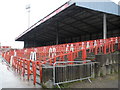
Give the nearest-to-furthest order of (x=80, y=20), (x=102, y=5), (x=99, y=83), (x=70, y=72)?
(x=70, y=72), (x=99, y=83), (x=102, y=5), (x=80, y=20)

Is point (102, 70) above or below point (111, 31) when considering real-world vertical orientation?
below

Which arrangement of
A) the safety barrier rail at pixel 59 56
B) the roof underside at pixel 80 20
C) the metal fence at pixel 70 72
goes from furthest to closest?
1. the roof underside at pixel 80 20
2. the safety barrier rail at pixel 59 56
3. the metal fence at pixel 70 72

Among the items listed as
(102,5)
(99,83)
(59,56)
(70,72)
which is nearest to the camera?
(70,72)

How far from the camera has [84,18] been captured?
19.3 meters

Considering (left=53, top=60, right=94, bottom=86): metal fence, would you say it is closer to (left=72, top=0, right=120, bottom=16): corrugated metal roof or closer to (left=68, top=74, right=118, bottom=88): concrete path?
(left=68, top=74, right=118, bottom=88): concrete path

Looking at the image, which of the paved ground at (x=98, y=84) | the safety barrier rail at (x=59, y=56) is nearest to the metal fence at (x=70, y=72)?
the paved ground at (x=98, y=84)

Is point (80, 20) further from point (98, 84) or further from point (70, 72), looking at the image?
point (70, 72)

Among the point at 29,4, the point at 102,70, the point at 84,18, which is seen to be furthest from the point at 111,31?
the point at 29,4

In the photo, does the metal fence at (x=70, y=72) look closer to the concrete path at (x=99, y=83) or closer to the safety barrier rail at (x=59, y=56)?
the concrete path at (x=99, y=83)

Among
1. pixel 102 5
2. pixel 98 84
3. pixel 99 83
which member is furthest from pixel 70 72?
pixel 102 5

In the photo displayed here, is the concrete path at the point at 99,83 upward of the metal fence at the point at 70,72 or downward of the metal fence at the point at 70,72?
downward

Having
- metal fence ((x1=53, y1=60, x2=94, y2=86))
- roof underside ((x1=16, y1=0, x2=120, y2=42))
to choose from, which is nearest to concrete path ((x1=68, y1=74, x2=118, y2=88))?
metal fence ((x1=53, y1=60, x2=94, y2=86))

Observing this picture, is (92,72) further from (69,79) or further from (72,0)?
(72,0)

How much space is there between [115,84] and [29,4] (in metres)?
53.3
